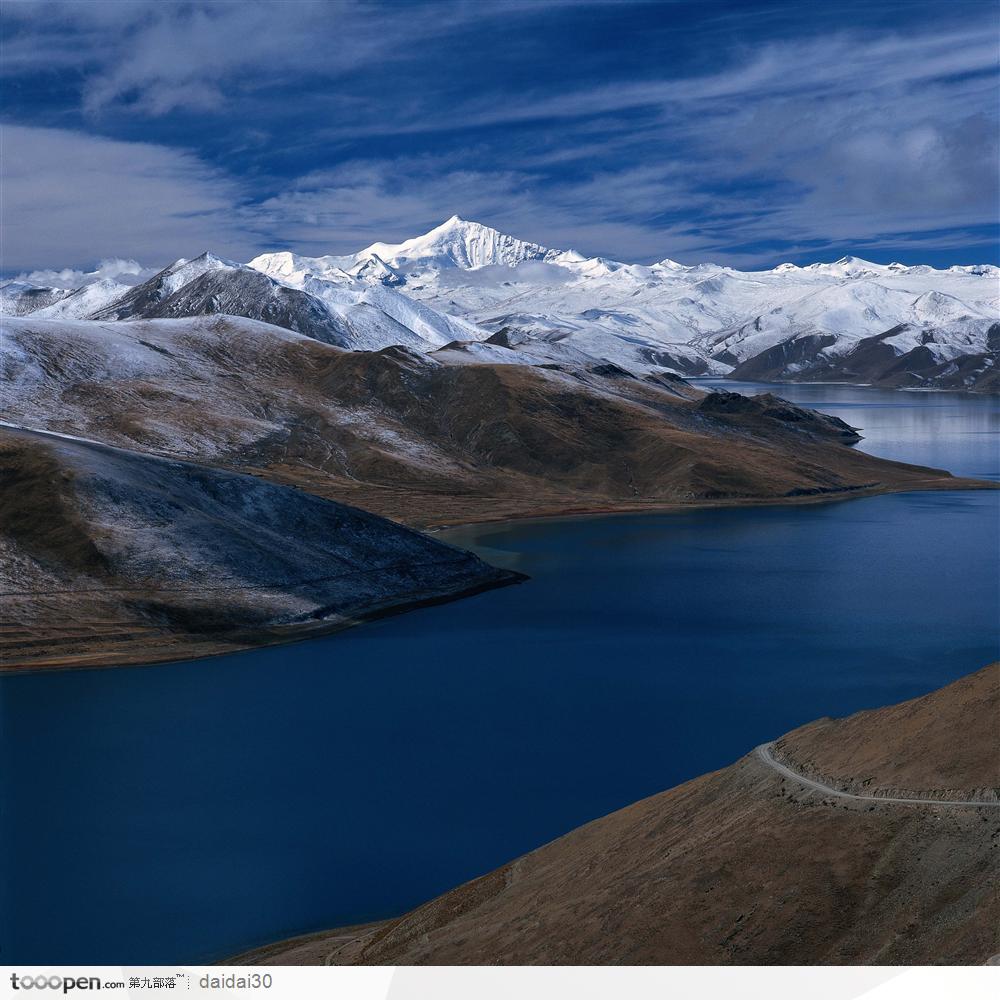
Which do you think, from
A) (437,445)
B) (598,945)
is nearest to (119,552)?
(598,945)

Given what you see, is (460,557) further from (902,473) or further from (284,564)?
(902,473)

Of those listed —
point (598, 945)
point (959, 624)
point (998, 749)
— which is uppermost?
point (998, 749)

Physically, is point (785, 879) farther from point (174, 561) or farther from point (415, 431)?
point (415, 431)

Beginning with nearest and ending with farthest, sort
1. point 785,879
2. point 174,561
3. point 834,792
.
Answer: point 785,879
point 834,792
point 174,561

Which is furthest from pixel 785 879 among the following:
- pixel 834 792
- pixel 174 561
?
pixel 174 561

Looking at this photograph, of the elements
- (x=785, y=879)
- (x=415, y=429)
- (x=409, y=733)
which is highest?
(x=415, y=429)

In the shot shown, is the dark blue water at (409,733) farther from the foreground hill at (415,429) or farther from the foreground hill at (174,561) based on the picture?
the foreground hill at (415,429)
